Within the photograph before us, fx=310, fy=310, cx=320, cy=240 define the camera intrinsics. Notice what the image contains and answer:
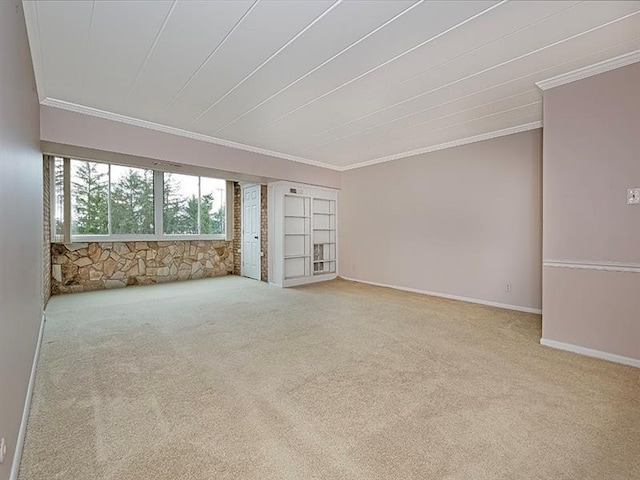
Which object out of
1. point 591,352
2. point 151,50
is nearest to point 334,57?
point 151,50

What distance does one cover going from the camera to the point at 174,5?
188 cm

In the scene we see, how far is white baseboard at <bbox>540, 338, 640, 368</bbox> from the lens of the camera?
256cm

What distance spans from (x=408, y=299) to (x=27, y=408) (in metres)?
4.42

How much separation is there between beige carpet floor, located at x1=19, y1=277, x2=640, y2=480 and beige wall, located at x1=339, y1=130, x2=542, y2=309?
3.21 feet

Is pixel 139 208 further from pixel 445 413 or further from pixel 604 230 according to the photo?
pixel 604 230

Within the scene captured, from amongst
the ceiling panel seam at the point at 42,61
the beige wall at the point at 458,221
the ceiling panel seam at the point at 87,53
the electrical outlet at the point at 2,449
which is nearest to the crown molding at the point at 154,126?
the ceiling panel seam at the point at 42,61

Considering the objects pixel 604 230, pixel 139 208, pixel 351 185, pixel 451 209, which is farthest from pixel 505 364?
pixel 139 208

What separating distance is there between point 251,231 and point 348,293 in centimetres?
289

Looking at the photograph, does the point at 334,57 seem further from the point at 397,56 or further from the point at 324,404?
the point at 324,404

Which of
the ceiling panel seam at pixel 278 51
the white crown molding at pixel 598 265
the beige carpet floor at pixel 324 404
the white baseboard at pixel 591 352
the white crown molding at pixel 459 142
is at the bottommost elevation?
the beige carpet floor at pixel 324 404

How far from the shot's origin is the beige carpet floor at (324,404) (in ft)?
4.86

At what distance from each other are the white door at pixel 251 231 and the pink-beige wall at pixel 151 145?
1405 mm

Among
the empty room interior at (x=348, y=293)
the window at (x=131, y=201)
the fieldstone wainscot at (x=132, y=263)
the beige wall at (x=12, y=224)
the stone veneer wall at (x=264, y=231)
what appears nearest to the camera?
the beige wall at (x=12, y=224)

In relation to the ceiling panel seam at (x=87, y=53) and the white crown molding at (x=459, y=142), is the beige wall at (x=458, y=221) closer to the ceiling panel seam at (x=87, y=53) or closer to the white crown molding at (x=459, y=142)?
the white crown molding at (x=459, y=142)
